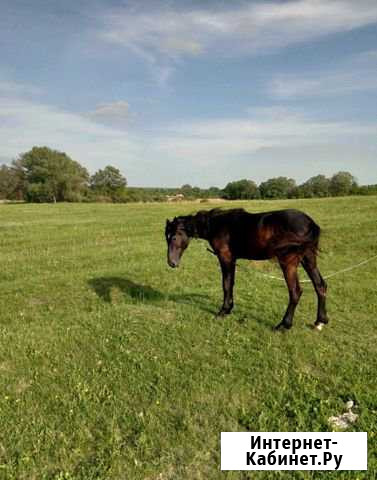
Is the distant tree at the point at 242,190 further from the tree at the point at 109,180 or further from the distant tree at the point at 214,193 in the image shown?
the tree at the point at 109,180

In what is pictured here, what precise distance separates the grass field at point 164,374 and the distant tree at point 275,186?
10656 cm

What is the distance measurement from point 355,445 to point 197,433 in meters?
1.72

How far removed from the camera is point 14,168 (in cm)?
9488

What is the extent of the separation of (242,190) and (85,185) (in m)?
54.0

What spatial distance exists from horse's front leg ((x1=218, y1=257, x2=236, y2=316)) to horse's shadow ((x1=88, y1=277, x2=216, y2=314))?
0.56 metres

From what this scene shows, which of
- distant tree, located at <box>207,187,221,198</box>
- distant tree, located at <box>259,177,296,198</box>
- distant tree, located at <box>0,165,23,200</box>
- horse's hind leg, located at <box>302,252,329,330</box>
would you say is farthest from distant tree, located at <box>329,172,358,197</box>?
horse's hind leg, located at <box>302,252,329,330</box>

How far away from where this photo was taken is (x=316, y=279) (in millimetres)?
6367

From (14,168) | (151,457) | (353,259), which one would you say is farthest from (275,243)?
(14,168)

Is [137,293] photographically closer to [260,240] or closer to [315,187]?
[260,240]

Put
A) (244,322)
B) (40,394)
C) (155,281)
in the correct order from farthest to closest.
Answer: (155,281) < (244,322) < (40,394)

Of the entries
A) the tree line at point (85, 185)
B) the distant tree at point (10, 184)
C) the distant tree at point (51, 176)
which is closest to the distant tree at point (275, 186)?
the tree line at point (85, 185)

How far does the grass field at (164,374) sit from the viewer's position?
11.7 feet

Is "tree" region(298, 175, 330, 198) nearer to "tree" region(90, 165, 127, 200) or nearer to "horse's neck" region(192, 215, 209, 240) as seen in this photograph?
"tree" region(90, 165, 127, 200)

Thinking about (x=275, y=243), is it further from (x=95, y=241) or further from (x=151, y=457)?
(x=95, y=241)
